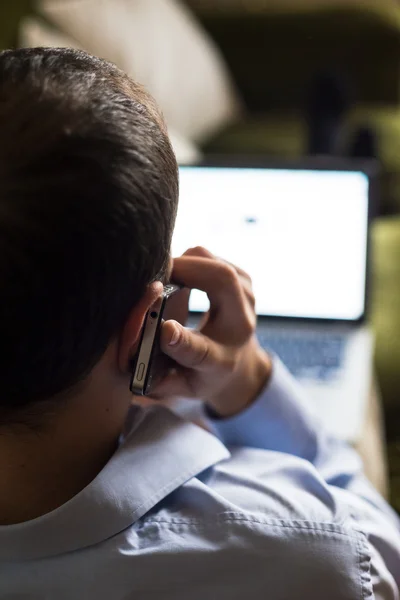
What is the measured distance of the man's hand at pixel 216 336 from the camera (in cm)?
61

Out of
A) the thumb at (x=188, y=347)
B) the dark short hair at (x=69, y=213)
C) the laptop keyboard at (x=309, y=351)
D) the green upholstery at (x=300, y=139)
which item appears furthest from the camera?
the green upholstery at (x=300, y=139)

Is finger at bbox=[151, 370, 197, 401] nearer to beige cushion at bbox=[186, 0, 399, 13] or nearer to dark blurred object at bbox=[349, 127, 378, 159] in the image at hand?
dark blurred object at bbox=[349, 127, 378, 159]

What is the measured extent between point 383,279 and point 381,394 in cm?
23

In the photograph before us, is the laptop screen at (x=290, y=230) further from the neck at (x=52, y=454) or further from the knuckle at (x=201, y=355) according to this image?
the neck at (x=52, y=454)

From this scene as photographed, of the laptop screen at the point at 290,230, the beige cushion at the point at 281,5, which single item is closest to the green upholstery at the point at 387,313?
the laptop screen at the point at 290,230

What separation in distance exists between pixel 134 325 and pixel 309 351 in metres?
0.55

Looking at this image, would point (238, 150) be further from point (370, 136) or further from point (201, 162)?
point (201, 162)

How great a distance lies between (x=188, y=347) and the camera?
571mm

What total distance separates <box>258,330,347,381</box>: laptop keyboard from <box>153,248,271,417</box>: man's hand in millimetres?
259

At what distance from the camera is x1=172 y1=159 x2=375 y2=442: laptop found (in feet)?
3.45

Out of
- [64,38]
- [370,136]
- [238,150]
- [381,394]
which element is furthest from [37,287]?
Result: [238,150]

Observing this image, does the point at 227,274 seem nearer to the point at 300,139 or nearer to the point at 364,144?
the point at 364,144

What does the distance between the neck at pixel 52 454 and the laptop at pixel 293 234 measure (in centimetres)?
54

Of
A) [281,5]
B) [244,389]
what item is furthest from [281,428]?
[281,5]
